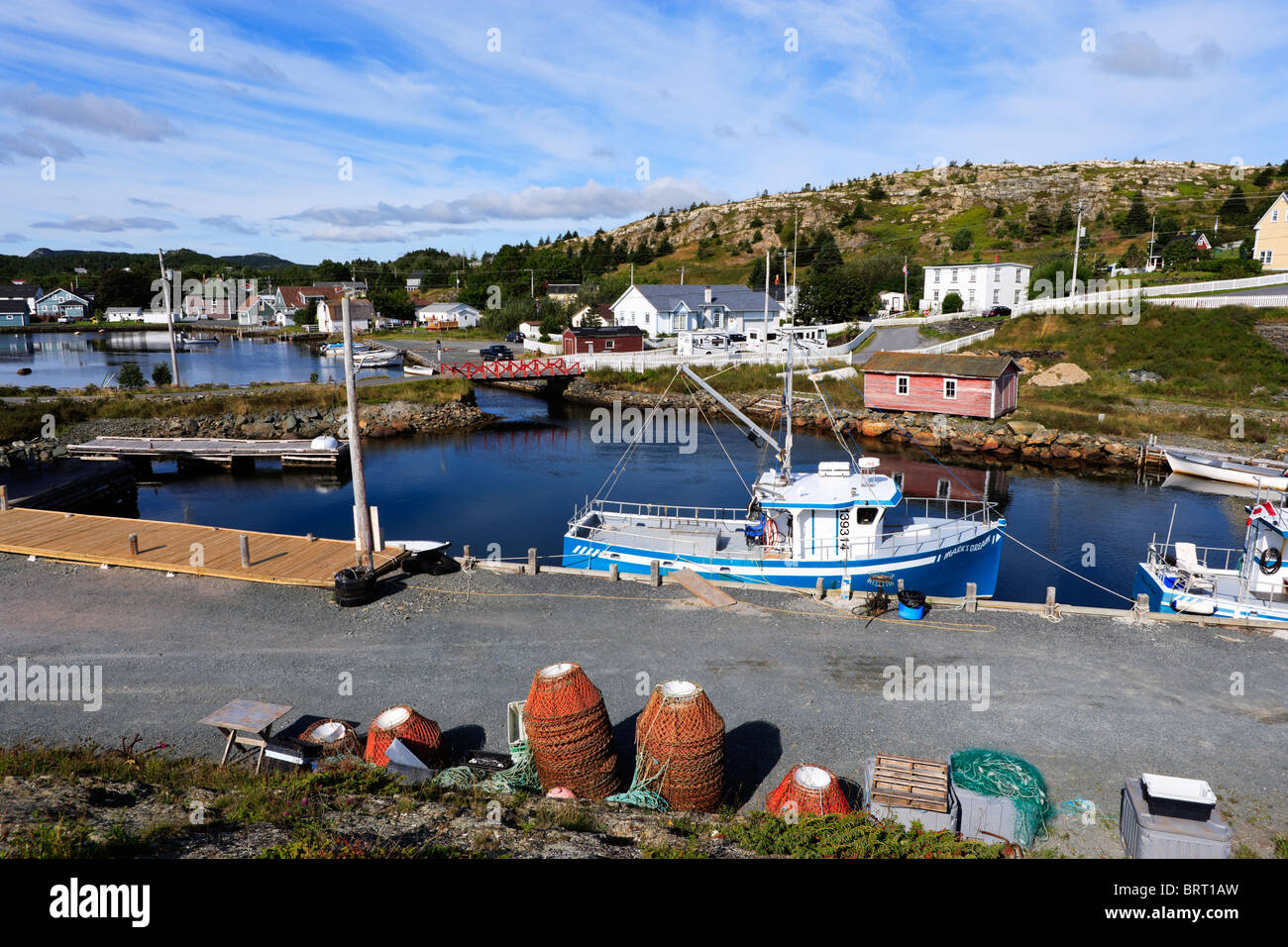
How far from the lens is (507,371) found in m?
66.4

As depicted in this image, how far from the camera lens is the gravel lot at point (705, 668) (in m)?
12.9

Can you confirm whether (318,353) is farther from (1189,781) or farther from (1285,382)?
(1189,781)

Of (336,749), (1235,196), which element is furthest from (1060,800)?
(1235,196)

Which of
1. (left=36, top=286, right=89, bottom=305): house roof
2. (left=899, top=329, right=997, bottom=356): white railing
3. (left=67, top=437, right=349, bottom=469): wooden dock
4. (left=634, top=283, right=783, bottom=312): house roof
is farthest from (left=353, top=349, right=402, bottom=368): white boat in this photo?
(left=36, top=286, right=89, bottom=305): house roof

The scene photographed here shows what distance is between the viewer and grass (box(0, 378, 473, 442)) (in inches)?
1901

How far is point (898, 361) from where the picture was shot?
55438 millimetres

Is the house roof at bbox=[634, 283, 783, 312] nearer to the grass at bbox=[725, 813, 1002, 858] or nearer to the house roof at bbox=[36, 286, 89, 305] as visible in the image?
the grass at bbox=[725, 813, 1002, 858]

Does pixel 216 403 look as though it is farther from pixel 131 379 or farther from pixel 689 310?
pixel 689 310

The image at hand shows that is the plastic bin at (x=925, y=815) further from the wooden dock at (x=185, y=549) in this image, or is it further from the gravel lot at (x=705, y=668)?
the wooden dock at (x=185, y=549)

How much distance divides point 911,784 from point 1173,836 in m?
3.09

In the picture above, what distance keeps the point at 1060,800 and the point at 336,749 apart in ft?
36.6

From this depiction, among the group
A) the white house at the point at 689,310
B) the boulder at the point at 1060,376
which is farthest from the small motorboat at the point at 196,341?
the boulder at the point at 1060,376

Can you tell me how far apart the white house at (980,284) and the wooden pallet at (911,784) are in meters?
75.6

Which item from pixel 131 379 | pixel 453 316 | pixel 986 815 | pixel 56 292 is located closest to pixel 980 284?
pixel 453 316
